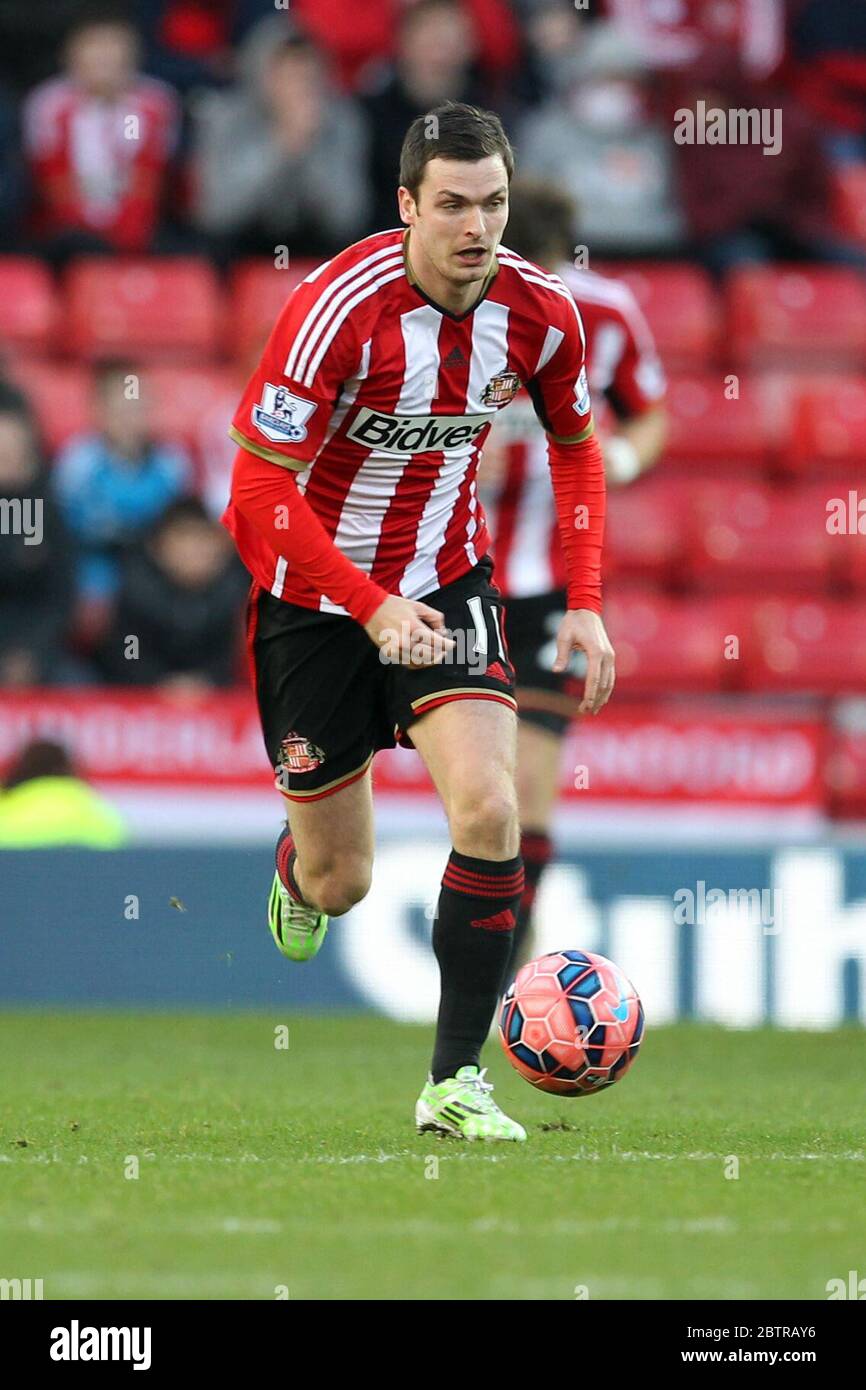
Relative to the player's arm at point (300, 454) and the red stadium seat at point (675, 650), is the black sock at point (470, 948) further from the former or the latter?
the red stadium seat at point (675, 650)

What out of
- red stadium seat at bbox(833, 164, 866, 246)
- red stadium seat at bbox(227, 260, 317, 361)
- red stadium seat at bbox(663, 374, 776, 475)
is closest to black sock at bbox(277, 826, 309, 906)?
red stadium seat at bbox(227, 260, 317, 361)

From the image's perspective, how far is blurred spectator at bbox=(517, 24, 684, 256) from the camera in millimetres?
13344

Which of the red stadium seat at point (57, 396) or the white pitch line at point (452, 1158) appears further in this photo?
the red stadium seat at point (57, 396)

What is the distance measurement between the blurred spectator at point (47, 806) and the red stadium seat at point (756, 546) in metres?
4.02

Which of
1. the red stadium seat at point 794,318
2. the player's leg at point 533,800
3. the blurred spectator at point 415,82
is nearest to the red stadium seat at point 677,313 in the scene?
the red stadium seat at point 794,318

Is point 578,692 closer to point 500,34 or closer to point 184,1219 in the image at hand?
point 184,1219

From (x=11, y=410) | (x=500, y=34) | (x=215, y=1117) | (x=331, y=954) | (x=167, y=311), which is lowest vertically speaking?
(x=215, y=1117)

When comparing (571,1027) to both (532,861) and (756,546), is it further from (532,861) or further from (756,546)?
(756,546)

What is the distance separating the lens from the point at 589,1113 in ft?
19.5

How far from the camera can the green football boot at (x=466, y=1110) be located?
5.09 meters

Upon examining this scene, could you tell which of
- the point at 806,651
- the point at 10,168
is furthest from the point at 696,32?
the point at 806,651

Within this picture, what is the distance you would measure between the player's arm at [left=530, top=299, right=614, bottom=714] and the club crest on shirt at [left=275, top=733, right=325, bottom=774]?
2.16 feet

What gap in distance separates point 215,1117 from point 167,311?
787 cm
